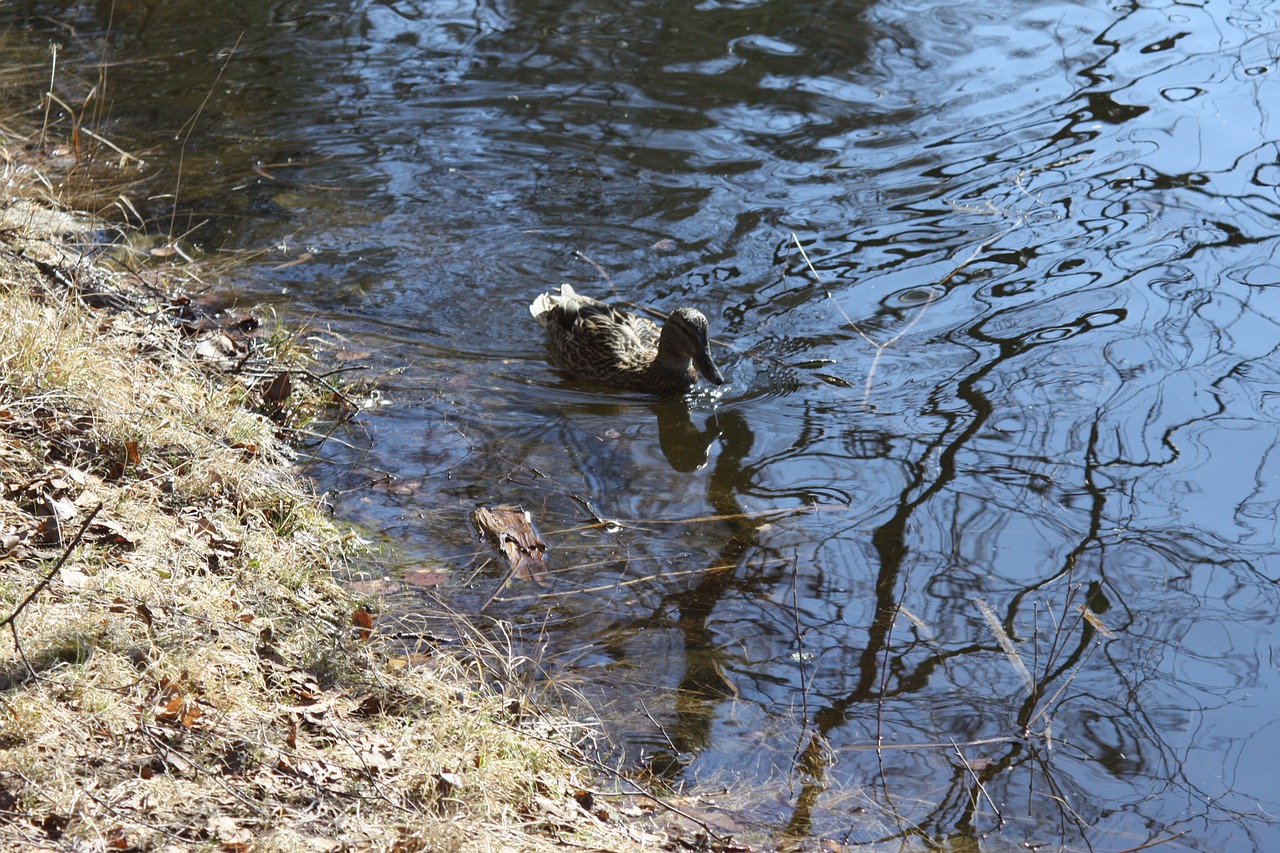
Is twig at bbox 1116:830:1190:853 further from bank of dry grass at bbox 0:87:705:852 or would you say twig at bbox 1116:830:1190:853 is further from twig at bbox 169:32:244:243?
twig at bbox 169:32:244:243

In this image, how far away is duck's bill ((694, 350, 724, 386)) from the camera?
6.96m

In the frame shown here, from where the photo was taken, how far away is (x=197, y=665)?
3943 mm

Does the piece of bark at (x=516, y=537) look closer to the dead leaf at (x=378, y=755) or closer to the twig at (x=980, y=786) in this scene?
the dead leaf at (x=378, y=755)

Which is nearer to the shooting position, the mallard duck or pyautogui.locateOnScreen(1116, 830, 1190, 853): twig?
pyautogui.locateOnScreen(1116, 830, 1190, 853): twig

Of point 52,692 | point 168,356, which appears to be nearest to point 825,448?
point 168,356

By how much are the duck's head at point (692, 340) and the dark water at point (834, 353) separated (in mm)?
287

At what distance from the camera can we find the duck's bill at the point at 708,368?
6.96 meters

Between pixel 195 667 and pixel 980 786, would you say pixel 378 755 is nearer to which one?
pixel 195 667

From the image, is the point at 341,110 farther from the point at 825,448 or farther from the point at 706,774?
the point at 706,774

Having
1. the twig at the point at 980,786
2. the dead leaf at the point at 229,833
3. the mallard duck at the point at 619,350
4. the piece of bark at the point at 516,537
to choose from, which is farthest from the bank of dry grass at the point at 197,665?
the mallard duck at the point at 619,350

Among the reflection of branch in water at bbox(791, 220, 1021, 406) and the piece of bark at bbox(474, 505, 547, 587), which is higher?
the reflection of branch in water at bbox(791, 220, 1021, 406)

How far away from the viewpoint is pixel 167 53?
1184 cm

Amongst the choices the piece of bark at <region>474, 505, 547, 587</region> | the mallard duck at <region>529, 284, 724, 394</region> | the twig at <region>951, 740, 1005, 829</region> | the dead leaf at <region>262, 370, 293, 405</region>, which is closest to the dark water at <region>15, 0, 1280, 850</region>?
the twig at <region>951, 740, 1005, 829</region>

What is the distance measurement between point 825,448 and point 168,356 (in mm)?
3535
